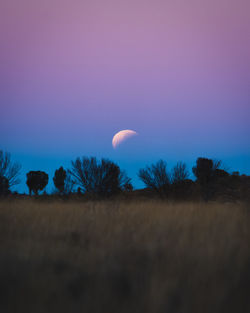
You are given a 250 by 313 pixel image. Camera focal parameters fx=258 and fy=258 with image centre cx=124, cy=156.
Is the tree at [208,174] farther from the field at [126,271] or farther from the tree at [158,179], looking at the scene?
the field at [126,271]

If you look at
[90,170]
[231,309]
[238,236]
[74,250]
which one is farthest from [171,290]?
[90,170]

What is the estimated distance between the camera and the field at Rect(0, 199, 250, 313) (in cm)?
203

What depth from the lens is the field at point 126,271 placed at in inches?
79.8

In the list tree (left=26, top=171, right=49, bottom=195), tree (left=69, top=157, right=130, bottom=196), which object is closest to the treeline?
tree (left=69, top=157, right=130, bottom=196)

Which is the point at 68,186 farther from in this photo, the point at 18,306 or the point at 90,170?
the point at 18,306

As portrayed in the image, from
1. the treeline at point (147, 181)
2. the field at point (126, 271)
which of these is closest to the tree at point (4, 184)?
the treeline at point (147, 181)

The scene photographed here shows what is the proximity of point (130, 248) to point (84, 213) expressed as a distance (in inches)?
146

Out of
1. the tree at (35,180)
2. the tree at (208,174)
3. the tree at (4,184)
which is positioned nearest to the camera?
the tree at (4,184)

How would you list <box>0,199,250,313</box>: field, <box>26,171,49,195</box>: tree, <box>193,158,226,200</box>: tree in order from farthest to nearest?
<box>26,171,49,195</box>: tree < <box>193,158,226,200</box>: tree < <box>0,199,250,313</box>: field

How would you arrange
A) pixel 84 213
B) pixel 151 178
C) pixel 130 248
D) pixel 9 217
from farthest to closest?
pixel 151 178, pixel 84 213, pixel 9 217, pixel 130 248

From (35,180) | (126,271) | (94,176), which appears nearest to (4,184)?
(94,176)

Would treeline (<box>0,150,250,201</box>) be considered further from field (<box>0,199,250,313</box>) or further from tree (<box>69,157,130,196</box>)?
field (<box>0,199,250,313</box>)

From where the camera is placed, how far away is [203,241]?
12.4 feet

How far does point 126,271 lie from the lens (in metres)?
2.71
